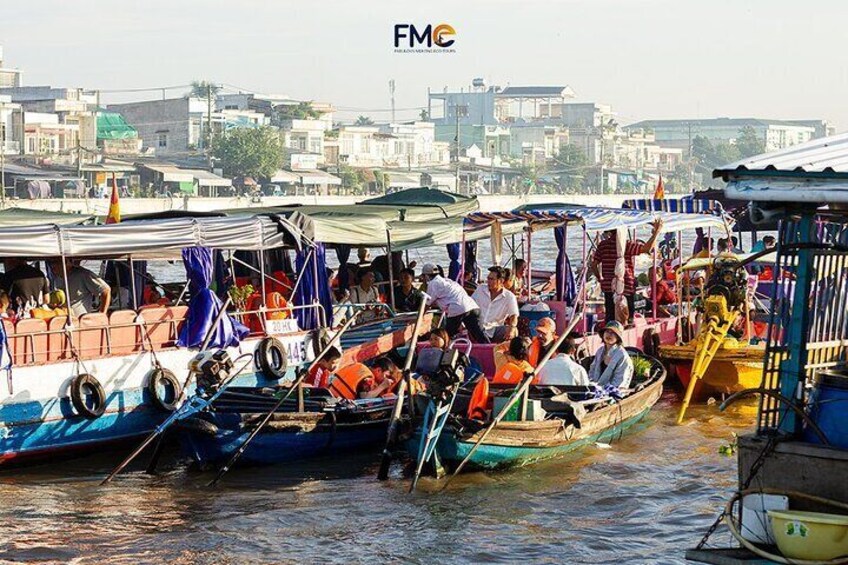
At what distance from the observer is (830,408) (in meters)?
7.31

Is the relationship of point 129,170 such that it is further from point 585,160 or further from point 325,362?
point 585,160

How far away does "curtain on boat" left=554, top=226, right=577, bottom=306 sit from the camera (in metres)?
18.4

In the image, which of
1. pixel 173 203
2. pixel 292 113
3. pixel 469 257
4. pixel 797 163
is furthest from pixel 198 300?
pixel 292 113

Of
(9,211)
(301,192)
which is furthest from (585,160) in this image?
(9,211)

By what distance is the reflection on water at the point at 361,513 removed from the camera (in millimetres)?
10969

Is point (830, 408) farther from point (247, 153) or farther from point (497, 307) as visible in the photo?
point (247, 153)

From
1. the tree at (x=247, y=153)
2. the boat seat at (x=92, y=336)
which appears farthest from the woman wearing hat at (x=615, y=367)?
the tree at (x=247, y=153)

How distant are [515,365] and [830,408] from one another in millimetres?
6518

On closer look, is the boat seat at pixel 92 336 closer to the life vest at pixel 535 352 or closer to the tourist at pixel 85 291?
the tourist at pixel 85 291

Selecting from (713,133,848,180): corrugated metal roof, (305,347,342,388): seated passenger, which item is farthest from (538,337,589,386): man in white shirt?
(713,133,848,180): corrugated metal roof

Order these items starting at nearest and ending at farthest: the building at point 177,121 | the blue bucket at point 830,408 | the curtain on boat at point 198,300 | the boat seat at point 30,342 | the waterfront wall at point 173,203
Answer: the blue bucket at point 830,408
the boat seat at point 30,342
the curtain on boat at point 198,300
the waterfront wall at point 173,203
the building at point 177,121

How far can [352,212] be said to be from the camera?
1898 cm

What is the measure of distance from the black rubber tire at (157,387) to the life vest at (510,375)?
3505 mm

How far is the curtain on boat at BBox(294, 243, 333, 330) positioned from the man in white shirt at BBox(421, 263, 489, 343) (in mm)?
1418
